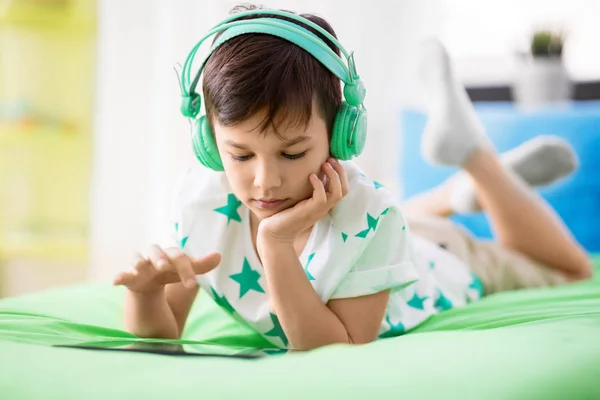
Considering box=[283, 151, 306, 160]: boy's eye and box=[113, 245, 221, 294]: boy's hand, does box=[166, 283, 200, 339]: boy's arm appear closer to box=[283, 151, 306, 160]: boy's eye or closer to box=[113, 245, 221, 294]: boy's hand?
box=[113, 245, 221, 294]: boy's hand

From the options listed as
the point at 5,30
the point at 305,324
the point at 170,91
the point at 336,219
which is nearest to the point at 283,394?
the point at 305,324

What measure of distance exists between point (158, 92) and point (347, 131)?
181cm

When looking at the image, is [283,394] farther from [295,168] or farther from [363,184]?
[363,184]

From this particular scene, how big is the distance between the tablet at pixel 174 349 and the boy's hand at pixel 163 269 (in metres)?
0.08

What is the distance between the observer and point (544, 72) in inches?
100

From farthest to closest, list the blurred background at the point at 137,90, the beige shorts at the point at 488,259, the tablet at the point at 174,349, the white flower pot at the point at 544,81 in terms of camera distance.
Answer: the blurred background at the point at 137,90
the white flower pot at the point at 544,81
the beige shorts at the point at 488,259
the tablet at the point at 174,349

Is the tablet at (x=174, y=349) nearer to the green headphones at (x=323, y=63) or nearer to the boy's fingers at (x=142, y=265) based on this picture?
the boy's fingers at (x=142, y=265)

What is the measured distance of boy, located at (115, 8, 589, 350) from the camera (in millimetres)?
1004

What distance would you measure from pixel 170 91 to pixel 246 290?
166 cm

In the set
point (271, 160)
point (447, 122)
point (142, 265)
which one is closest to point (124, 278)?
point (142, 265)

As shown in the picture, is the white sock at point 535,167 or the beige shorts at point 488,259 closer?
the beige shorts at point 488,259

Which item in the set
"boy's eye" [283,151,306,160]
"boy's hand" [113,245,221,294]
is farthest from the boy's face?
"boy's hand" [113,245,221,294]

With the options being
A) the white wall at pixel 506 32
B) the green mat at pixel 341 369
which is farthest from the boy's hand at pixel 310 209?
the white wall at pixel 506 32

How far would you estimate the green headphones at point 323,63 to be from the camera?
1016 mm
